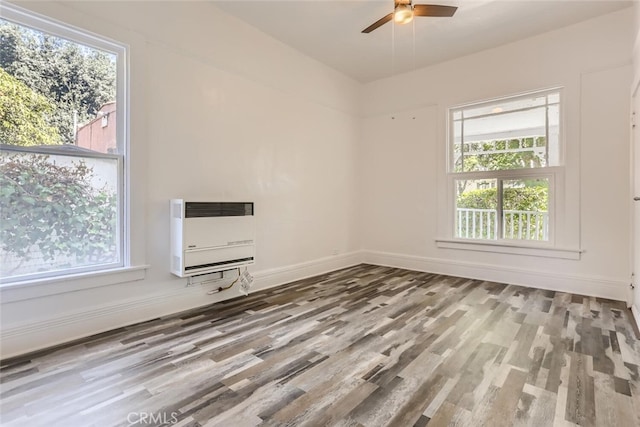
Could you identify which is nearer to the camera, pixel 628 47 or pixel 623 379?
pixel 623 379

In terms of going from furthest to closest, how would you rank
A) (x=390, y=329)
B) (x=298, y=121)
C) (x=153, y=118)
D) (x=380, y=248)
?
Result: (x=380, y=248) → (x=298, y=121) → (x=153, y=118) → (x=390, y=329)

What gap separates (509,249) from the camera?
158 inches

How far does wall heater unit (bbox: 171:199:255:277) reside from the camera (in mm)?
2773

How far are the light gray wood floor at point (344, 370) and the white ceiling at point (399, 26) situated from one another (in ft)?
10.1

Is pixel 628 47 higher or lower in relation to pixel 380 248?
higher

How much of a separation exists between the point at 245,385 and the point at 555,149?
4.18 m

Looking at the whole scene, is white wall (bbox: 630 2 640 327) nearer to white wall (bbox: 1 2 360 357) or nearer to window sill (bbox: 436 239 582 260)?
window sill (bbox: 436 239 582 260)

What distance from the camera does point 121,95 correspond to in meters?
2.59

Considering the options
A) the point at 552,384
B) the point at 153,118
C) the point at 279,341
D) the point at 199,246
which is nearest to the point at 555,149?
the point at 552,384

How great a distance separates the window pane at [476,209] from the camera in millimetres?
4199

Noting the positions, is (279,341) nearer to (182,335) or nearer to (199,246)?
(182,335)

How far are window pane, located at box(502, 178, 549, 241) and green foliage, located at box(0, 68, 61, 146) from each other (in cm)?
480

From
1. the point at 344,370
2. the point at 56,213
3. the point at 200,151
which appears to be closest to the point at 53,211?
the point at 56,213

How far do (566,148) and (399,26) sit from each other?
2.40 metres
